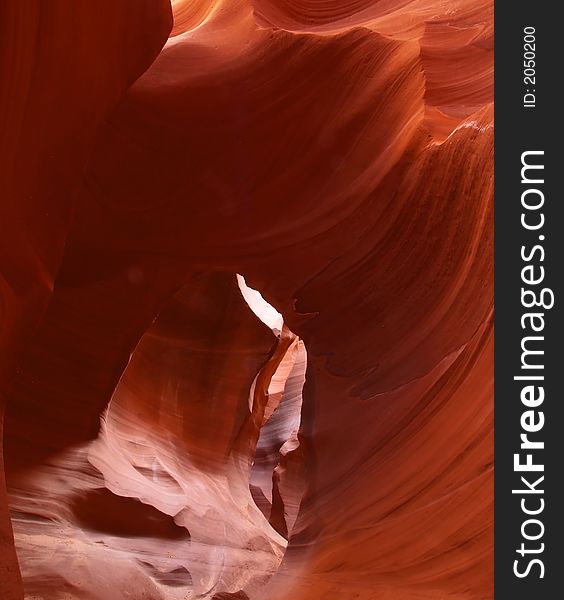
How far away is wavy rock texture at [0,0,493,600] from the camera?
2729 mm

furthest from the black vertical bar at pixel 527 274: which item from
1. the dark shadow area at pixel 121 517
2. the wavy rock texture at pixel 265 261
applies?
the dark shadow area at pixel 121 517

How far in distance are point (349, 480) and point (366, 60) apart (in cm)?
237

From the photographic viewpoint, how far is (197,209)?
427cm

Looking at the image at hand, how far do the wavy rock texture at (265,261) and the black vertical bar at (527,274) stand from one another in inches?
49.7

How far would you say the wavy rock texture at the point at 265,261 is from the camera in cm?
273

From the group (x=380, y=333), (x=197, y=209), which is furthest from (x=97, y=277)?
(x=380, y=333)

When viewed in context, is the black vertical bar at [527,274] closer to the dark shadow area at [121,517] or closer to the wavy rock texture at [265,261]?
the wavy rock texture at [265,261]

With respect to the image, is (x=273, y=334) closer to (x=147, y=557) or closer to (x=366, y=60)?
(x=147, y=557)

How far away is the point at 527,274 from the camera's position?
1.66m

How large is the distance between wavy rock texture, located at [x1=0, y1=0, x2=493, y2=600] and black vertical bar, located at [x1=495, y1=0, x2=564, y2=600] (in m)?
1.26

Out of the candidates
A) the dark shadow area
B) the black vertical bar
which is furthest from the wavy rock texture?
the black vertical bar

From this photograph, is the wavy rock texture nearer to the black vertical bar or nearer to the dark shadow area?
the dark shadow area

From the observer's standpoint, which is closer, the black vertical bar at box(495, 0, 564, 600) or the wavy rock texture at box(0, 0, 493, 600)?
the black vertical bar at box(495, 0, 564, 600)

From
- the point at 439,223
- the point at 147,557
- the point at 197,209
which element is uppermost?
the point at 197,209
